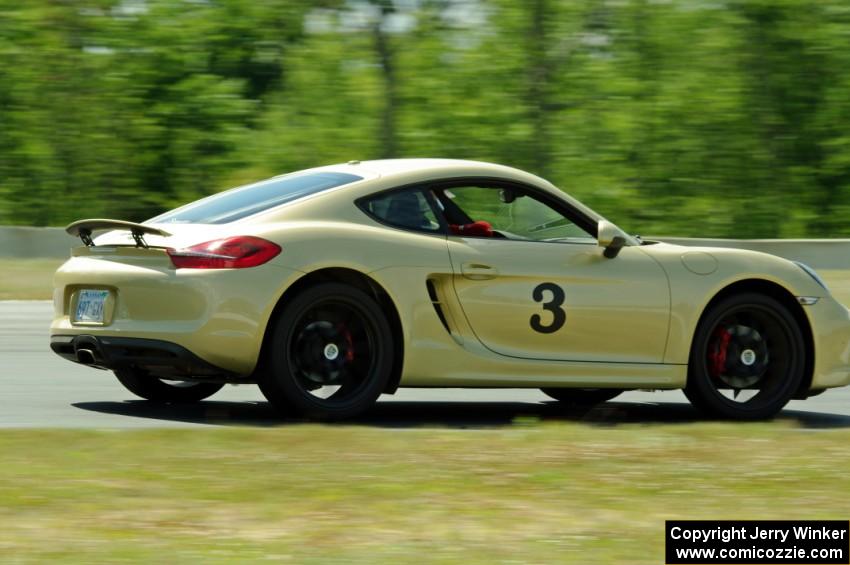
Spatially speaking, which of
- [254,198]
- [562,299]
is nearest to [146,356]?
[254,198]

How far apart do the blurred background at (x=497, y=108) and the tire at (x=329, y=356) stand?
593 inches

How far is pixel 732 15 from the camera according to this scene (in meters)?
23.6

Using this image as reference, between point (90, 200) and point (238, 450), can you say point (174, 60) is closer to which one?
point (90, 200)

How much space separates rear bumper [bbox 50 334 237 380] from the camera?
7.55m

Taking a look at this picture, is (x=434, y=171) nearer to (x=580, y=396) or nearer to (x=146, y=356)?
(x=146, y=356)

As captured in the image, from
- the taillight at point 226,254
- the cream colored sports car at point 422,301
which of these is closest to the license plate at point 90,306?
the cream colored sports car at point 422,301

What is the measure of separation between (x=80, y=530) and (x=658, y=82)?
2000 cm

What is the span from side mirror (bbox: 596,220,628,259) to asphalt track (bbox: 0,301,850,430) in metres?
0.95

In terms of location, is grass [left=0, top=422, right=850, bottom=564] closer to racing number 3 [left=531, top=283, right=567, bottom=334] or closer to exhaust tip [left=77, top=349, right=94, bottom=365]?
racing number 3 [left=531, top=283, right=567, bottom=334]

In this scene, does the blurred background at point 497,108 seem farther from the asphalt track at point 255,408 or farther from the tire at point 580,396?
the tire at point 580,396

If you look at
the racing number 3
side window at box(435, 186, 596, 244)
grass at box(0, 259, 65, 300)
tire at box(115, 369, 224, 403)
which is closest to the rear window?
side window at box(435, 186, 596, 244)

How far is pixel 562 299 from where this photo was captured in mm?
8234

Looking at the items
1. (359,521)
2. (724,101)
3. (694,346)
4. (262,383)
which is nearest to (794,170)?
(724,101)

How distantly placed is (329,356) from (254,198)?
98 centimetres
